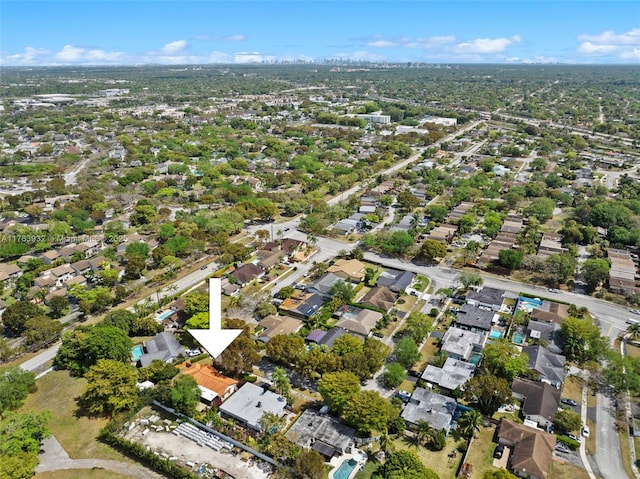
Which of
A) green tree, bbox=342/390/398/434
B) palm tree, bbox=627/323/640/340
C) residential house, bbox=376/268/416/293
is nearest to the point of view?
green tree, bbox=342/390/398/434

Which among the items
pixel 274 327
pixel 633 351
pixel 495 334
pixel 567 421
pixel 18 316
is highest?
pixel 18 316

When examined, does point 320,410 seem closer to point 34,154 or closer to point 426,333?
point 426,333

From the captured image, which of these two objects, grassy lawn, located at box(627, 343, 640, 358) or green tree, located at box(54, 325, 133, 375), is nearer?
green tree, located at box(54, 325, 133, 375)

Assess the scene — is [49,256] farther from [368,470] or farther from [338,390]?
[368,470]

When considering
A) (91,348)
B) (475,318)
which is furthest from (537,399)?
(91,348)

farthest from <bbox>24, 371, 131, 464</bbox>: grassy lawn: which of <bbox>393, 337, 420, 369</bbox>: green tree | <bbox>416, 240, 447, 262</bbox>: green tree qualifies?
<bbox>416, 240, 447, 262</bbox>: green tree

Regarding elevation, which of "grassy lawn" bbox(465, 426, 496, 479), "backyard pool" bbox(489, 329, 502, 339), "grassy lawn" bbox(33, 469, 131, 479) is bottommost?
"grassy lawn" bbox(33, 469, 131, 479)

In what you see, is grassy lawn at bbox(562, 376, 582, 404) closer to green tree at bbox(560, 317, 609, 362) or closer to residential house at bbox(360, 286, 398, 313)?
green tree at bbox(560, 317, 609, 362)
